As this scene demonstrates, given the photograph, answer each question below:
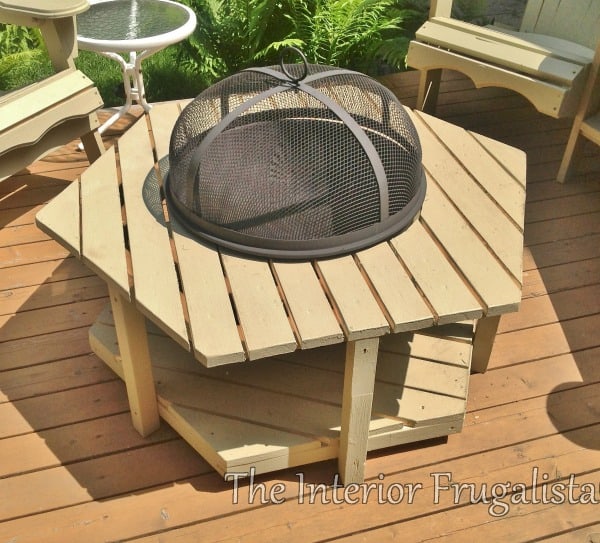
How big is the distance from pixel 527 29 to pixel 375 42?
0.97 meters

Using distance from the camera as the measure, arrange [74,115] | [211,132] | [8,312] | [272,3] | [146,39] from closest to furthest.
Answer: [211,132] → [8,312] → [74,115] → [146,39] → [272,3]

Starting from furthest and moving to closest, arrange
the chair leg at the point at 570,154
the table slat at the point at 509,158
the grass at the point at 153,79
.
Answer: the grass at the point at 153,79 < the chair leg at the point at 570,154 < the table slat at the point at 509,158

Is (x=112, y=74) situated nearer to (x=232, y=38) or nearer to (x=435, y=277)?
(x=232, y=38)

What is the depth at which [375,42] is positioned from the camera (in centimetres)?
468

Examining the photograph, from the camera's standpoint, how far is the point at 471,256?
7.54 feet

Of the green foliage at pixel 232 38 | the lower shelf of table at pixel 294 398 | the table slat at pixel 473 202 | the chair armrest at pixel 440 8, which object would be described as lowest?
the lower shelf of table at pixel 294 398

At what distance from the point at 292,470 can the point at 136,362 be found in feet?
2.27

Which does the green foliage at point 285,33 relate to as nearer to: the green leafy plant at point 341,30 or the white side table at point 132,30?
the green leafy plant at point 341,30

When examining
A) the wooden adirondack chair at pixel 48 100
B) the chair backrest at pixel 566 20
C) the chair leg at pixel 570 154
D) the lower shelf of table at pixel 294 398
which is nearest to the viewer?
the lower shelf of table at pixel 294 398

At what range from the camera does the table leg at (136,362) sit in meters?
→ 2.25

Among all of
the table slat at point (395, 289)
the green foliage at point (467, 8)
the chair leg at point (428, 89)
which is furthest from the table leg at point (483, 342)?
the green foliage at point (467, 8)

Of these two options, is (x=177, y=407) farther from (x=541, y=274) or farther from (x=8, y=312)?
(x=541, y=274)

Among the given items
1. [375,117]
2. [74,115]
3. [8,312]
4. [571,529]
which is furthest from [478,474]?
[74,115]

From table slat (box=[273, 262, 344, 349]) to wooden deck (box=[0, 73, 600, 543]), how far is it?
77 cm
